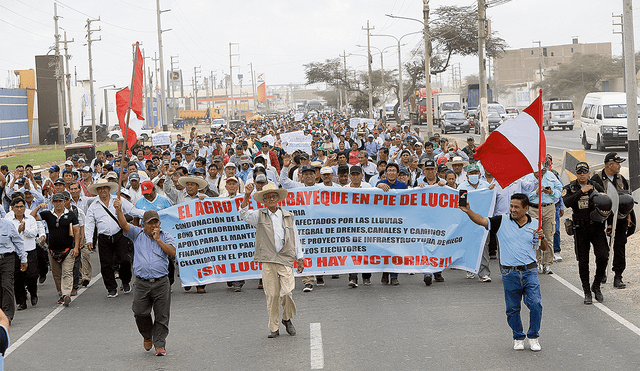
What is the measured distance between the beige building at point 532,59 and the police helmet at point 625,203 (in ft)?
416

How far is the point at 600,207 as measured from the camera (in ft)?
29.3

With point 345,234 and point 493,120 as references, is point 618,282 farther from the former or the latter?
point 493,120

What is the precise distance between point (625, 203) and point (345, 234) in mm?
3764

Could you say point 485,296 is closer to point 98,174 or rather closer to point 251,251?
point 251,251

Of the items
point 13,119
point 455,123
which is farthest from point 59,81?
point 455,123

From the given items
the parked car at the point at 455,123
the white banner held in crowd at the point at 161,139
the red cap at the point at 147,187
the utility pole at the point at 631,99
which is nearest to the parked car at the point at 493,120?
the parked car at the point at 455,123

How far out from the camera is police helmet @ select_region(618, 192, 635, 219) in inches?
370

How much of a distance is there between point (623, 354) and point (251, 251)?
17.6ft

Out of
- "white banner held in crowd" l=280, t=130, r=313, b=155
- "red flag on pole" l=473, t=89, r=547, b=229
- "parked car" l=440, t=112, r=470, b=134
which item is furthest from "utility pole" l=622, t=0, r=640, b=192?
"parked car" l=440, t=112, r=470, b=134

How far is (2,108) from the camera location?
59562 millimetres

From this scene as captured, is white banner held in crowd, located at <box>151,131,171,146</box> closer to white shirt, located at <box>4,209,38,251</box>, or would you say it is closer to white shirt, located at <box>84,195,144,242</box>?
white shirt, located at <box>84,195,144,242</box>

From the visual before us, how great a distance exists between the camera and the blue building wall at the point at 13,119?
59562mm

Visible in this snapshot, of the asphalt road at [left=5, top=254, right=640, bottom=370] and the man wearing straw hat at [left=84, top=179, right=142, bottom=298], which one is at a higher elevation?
the man wearing straw hat at [left=84, top=179, right=142, bottom=298]

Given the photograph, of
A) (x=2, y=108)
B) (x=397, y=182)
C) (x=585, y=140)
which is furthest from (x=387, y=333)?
(x=2, y=108)
